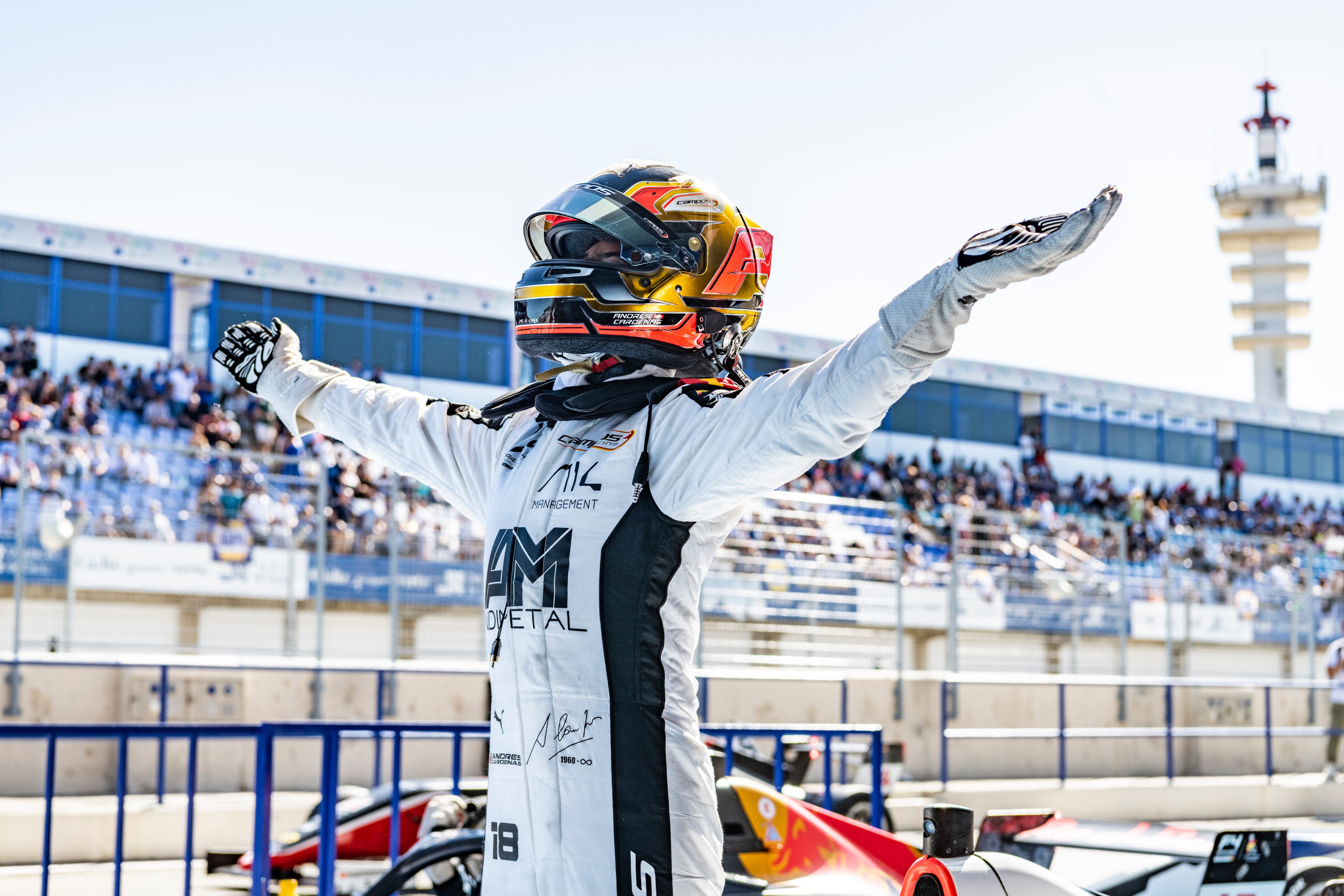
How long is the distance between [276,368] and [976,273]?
1869mm

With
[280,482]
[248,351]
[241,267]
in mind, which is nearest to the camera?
[248,351]

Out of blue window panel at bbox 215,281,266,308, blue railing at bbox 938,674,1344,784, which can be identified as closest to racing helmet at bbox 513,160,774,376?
blue railing at bbox 938,674,1344,784

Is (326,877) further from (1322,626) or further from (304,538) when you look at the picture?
(1322,626)

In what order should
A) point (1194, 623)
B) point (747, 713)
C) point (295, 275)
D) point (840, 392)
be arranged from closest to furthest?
point (840, 392) < point (747, 713) < point (1194, 623) < point (295, 275)

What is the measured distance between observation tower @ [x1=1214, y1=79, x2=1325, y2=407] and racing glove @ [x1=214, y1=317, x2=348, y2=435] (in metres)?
61.9

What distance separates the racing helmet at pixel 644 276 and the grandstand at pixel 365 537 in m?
7.79

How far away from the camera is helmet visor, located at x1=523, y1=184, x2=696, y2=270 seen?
265 centimetres

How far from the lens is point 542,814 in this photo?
2492mm

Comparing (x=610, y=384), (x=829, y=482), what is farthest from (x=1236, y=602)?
(x=610, y=384)

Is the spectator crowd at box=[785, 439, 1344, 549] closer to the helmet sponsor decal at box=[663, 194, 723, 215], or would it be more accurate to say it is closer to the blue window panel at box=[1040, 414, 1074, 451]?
the blue window panel at box=[1040, 414, 1074, 451]

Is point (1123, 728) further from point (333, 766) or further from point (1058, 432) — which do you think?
point (1058, 432)

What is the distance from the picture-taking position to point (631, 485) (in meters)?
2.47

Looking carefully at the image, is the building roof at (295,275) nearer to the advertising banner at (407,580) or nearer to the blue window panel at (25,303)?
the blue window panel at (25,303)

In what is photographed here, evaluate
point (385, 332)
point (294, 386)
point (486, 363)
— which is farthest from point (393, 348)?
point (294, 386)
